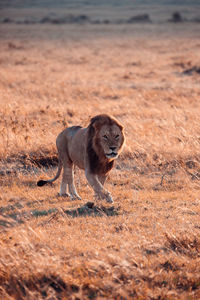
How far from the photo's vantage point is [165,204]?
6633mm

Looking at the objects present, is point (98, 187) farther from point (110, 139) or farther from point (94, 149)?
point (110, 139)

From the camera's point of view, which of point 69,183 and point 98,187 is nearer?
point 98,187

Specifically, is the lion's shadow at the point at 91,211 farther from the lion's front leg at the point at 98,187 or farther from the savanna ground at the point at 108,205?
the lion's front leg at the point at 98,187

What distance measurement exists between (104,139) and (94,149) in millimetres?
231

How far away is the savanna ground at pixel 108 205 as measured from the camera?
445 cm

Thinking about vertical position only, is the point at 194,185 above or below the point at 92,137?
below

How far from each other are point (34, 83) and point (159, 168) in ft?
38.8

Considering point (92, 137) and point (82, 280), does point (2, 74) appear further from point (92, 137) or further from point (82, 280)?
point (82, 280)

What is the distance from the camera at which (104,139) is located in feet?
20.3

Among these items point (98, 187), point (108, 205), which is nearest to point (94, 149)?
point (98, 187)

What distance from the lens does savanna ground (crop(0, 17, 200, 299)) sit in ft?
14.6

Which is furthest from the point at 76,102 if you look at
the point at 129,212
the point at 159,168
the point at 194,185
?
the point at 129,212

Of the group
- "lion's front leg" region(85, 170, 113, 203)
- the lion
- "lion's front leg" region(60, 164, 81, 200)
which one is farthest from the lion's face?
"lion's front leg" region(60, 164, 81, 200)

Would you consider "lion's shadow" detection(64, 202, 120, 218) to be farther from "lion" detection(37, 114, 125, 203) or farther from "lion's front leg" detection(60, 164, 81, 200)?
"lion's front leg" detection(60, 164, 81, 200)
